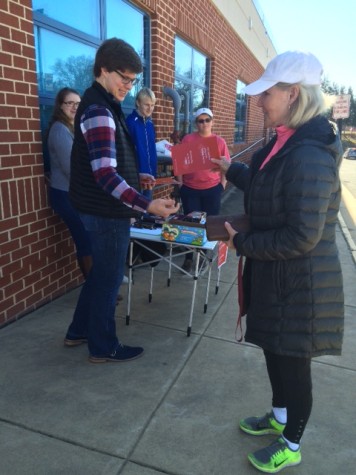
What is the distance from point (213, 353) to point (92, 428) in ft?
3.88

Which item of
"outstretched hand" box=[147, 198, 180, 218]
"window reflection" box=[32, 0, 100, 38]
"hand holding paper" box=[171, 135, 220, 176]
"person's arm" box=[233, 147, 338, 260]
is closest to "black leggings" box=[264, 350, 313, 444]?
"person's arm" box=[233, 147, 338, 260]

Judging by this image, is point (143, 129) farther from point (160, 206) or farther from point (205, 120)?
point (160, 206)

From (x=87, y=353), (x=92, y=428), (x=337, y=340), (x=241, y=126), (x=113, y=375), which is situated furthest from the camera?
(x=241, y=126)

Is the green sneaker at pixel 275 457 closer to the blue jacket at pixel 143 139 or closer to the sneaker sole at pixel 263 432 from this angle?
the sneaker sole at pixel 263 432

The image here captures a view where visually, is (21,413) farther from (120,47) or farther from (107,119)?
(120,47)

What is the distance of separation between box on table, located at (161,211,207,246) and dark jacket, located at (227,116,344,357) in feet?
4.32

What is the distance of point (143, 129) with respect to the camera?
4410 millimetres

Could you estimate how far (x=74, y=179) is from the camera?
2.67 meters

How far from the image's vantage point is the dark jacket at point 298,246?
170 cm

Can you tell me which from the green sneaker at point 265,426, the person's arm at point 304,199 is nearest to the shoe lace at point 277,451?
the green sneaker at point 265,426

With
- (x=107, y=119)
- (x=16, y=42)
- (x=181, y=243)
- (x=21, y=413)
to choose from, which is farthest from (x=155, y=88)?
(x=21, y=413)

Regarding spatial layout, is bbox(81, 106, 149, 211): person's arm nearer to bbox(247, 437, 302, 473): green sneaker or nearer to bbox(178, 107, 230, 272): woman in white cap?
bbox(247, 437, 302, 473): green sneaker

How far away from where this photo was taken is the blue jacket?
4.32 metres

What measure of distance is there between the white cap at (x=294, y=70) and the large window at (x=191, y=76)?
16.4 feet
